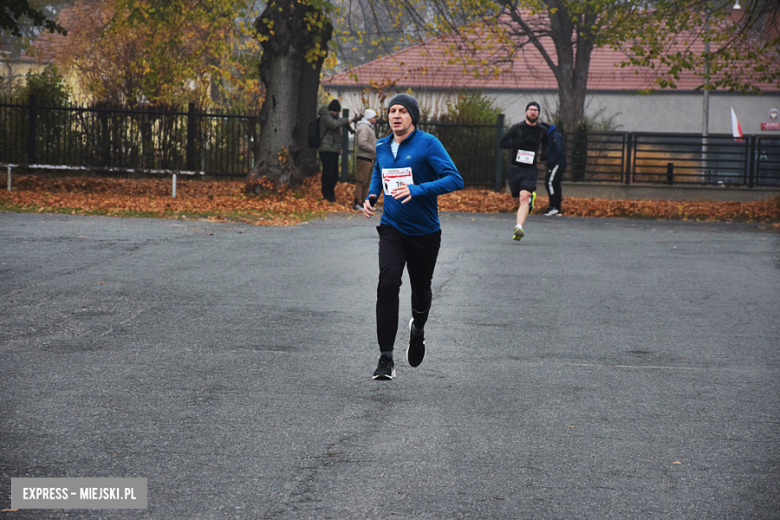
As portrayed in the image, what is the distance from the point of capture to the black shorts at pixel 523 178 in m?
13.8

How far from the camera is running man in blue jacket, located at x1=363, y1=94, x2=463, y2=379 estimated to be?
18.9 feet

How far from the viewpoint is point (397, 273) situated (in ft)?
19.0

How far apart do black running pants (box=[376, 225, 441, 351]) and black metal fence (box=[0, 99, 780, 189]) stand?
61.0 ft

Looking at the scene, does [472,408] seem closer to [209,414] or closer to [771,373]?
[209,414]

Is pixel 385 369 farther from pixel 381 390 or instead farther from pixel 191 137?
pixel 191 137

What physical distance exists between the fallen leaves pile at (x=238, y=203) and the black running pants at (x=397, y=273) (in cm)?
977

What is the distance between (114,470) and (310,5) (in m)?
17.4

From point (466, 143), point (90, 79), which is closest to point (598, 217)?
point (466, 143)

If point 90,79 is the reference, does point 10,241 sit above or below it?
below

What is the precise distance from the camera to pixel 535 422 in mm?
4914

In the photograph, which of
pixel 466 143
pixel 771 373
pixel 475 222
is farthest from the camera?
pixel 466 143

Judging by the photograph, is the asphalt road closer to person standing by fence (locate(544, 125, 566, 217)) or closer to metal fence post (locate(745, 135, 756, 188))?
person standing by fence (locate(544, 125, 566, 217))

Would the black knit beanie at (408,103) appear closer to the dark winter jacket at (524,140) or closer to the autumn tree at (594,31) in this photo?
the dark winter jacket at (524,140)

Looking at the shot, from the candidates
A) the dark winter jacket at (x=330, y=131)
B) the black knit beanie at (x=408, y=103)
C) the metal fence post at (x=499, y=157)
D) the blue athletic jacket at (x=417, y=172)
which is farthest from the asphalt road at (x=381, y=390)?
the metal fence post at (x=499, y=157)
